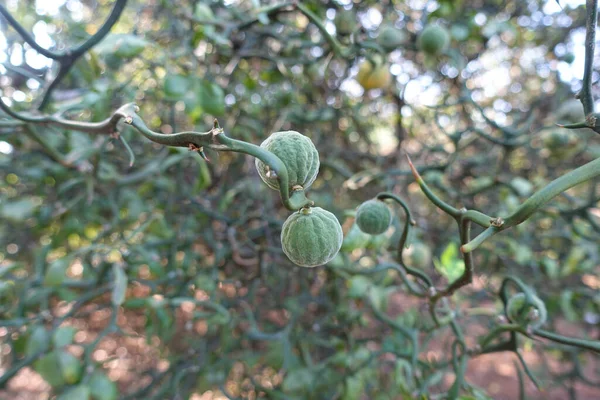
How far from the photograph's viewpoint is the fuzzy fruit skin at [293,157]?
64 cm

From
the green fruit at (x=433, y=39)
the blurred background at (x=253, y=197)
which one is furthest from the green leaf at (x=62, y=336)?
the green fruit at (x=433, y=39)

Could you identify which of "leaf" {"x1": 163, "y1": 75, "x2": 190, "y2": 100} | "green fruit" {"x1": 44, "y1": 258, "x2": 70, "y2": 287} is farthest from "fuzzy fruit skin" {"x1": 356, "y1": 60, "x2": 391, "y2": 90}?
"green fruit" {"x1": 44, "y1": 258, "x2": 70, "y2": 287}

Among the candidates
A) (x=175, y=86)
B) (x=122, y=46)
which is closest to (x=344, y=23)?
(x=175, y=86)

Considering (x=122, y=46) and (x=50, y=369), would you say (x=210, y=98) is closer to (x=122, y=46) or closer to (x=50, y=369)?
(x=122, y=46)

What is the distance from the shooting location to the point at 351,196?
256 centimetres

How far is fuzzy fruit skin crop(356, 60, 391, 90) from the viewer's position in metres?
1.79

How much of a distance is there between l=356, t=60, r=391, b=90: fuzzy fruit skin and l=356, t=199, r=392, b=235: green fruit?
981mm

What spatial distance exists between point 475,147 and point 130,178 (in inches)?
95.0

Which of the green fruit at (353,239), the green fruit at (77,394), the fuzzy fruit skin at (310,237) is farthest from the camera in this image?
the green fruit at (77,394)

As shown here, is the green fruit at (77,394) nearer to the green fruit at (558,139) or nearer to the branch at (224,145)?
the branch at (224,145)

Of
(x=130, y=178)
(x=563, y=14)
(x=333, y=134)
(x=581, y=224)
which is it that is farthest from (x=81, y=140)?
(x=563, y=14)

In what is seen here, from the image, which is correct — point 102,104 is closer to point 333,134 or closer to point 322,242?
point 322,242

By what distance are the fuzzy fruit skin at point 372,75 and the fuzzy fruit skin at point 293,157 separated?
1.22 meters

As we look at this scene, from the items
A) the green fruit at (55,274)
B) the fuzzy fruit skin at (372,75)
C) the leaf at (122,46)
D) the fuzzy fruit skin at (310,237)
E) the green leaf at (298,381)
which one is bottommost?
the green leaf at (298,381)
